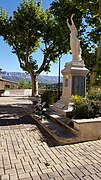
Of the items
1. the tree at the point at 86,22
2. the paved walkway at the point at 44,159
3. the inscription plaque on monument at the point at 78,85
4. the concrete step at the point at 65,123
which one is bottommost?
the paved walkway at the point at 44,159

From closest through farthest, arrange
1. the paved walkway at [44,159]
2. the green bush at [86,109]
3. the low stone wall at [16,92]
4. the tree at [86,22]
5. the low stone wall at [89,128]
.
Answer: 1. the paved walkway at [44,159]
2. the low stone wall at [89,128]
3. the green bush at [86,109]
4. the tree at [86,22]
5. the low stone wall at [16,92]

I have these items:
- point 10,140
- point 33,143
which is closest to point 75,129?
point 33,143

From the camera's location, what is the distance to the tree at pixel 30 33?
24.7 metres

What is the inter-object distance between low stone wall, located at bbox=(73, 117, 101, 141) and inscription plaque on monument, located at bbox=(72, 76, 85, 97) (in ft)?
12.5

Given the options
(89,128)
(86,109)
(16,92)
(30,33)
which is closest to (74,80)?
(86,109)

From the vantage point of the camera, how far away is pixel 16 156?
536cm

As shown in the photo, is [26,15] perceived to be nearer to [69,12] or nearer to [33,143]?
[69,12]

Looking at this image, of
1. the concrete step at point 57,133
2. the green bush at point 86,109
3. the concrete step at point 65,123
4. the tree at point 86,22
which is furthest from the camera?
the tree at point 86,22

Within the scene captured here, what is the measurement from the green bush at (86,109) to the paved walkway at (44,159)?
1502mm

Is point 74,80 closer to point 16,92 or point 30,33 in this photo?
point 30,33

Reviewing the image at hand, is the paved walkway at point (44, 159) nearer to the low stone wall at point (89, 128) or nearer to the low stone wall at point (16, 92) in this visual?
the low stone wall at point (89, 128)

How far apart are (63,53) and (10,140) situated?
20528 mm

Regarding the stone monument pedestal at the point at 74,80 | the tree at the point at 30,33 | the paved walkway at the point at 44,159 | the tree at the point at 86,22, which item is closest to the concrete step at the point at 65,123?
the paved walkway at the point at 44,159

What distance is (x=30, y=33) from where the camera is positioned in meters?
25.5
